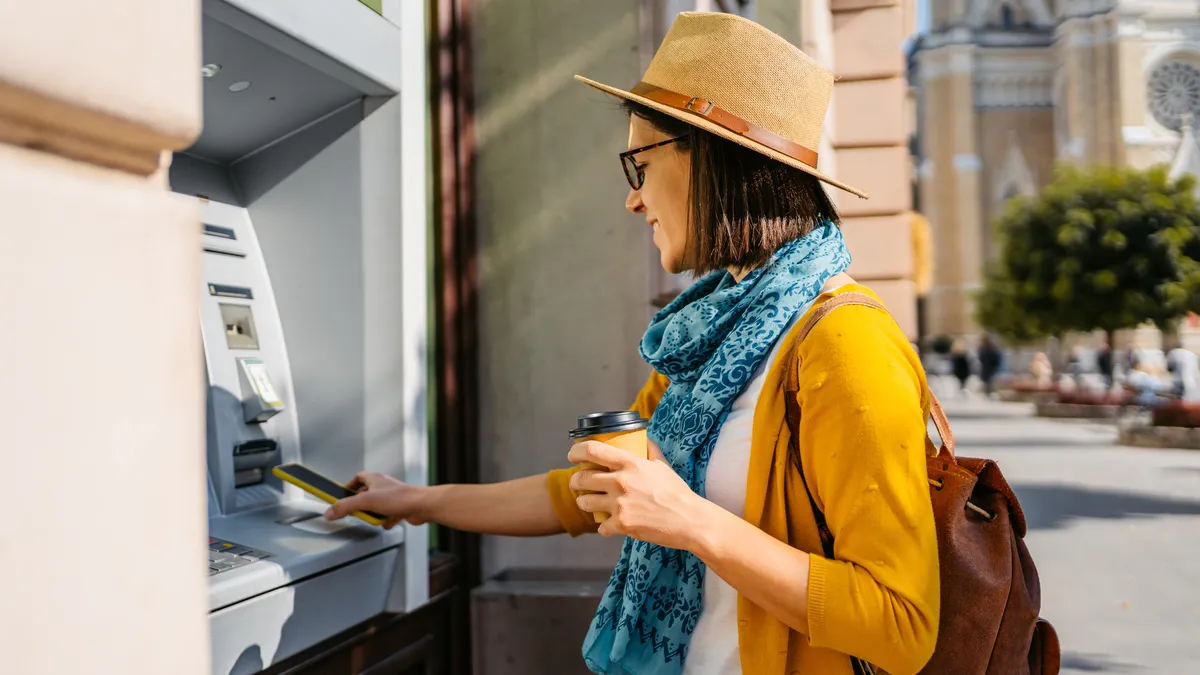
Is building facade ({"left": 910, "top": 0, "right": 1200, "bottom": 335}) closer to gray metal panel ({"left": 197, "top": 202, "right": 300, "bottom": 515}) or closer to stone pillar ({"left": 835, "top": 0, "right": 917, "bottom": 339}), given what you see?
stone pillar ({"left": 835, "top": 0, "right": 917, "bottom": 339})

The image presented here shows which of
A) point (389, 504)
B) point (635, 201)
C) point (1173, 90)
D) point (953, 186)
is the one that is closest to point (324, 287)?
point (389, 504)

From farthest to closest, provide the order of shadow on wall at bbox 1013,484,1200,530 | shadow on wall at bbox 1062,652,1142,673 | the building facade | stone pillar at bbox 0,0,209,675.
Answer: the building facade
shadow on wall at bbox 1013,484,1200,530
shadow on wall at bbox 1062,652,1142,673
stone pillar at bbox 0,0,209,675

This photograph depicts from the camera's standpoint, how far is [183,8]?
0.82 metres

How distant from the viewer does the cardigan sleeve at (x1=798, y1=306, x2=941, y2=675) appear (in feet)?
4.06

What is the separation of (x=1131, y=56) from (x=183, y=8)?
45930mm

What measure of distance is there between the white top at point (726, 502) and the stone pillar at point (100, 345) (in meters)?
0.80

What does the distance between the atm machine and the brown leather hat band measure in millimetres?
800

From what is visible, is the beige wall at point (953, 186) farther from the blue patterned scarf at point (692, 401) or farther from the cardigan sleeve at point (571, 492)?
the blue patterned scarf at point (692, 401)

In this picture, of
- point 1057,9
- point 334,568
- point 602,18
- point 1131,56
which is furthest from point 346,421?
point 1057,9

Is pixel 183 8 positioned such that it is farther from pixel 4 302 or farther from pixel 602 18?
pixel 602 18

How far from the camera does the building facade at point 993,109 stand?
40.9 m

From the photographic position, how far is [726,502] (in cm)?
145

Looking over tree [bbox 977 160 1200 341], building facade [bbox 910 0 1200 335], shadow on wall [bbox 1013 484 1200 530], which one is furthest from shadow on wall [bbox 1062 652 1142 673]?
building facade [bbox 910 0 1200 335]

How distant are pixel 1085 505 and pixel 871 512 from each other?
8.85 m
